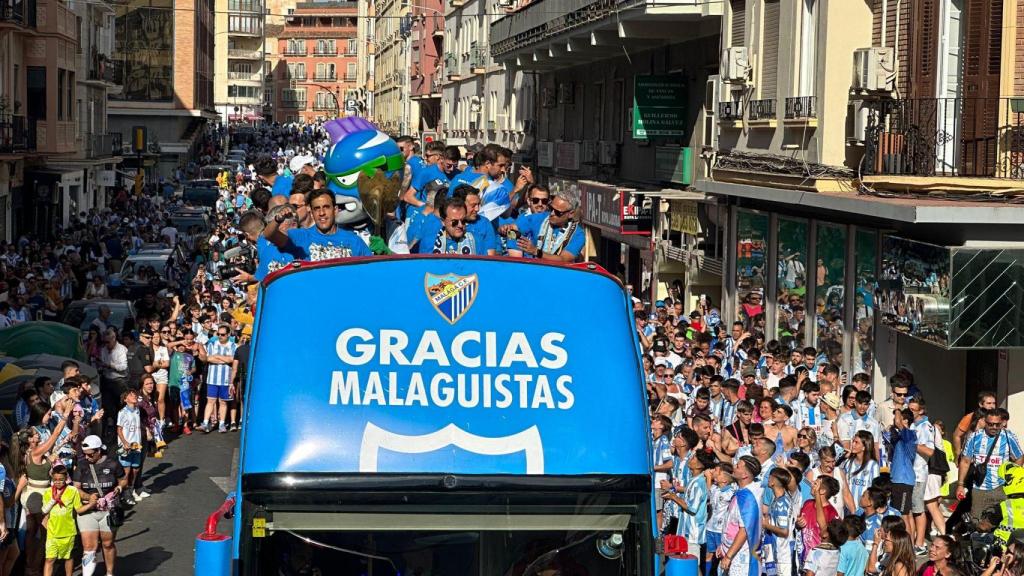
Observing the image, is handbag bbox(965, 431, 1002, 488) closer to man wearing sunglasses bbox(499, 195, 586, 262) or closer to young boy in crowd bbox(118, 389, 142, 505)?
man wearing sunglasses bbox(499, 195, 586, 262)

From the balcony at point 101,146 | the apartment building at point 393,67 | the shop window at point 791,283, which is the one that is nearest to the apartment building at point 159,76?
the apartment building at point 393,67

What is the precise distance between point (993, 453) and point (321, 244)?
7402mm

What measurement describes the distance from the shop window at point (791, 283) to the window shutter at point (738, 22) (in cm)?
337

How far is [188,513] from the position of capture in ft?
59.9

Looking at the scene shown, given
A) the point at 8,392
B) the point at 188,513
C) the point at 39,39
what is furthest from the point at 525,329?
the point at 39,39

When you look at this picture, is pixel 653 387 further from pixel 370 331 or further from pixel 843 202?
pixel 370 331

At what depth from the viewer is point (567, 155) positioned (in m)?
40.5

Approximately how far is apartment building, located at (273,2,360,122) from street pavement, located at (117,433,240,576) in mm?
153012

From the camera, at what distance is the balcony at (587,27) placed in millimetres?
27531

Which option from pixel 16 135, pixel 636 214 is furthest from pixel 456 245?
pixel 16 135

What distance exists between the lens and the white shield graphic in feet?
25.7

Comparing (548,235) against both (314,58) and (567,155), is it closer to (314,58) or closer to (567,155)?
(567,155)

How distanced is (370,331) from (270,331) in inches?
20.4

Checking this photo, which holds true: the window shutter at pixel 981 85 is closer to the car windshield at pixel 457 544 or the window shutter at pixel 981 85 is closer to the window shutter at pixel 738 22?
the window shutter at pixel 738 22
